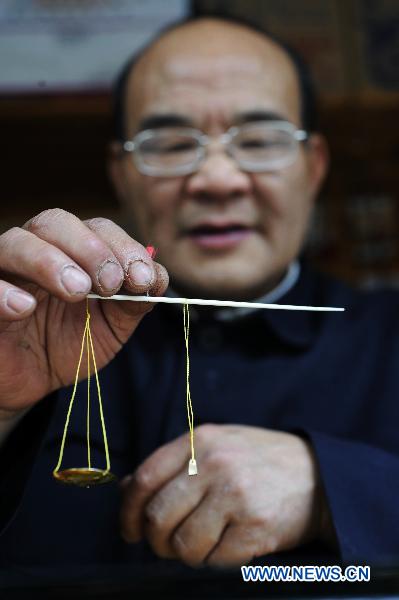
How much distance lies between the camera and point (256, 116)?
1.11 metres

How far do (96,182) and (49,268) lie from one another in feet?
3.24

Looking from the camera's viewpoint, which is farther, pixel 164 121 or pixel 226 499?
pixel 164 121

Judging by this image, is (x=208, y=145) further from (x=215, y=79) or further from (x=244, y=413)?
(x=244, y=413)

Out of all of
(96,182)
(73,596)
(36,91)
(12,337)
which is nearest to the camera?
(73,596)

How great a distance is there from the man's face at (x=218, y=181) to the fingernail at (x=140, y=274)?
405 millimetres

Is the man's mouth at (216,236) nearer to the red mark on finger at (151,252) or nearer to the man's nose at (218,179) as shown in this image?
the man's nose at (218,179)

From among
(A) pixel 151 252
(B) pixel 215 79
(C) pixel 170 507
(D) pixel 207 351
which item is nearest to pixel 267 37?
(B) pixel 215 79

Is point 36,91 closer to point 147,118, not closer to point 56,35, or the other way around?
point 56,35

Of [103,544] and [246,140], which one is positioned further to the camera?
[246,140]

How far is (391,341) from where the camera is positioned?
43.8 inches

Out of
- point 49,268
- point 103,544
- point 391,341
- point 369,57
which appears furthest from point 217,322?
point 369,57

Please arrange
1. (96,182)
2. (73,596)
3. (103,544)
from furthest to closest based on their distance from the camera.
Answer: (96,182), (103,544), (73,596)

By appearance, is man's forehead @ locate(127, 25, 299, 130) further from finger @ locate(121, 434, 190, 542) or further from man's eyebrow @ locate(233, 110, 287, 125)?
finger @ locate(121, 434, 190, 542)

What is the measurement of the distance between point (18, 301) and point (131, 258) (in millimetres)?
105
